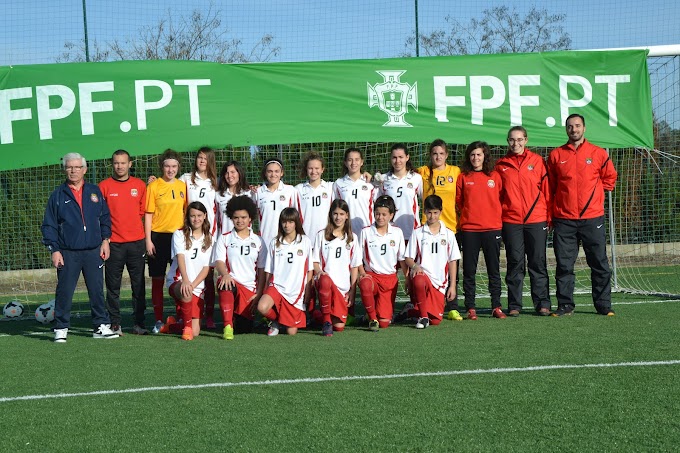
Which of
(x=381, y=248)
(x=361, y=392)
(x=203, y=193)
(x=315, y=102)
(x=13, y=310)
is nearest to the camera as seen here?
(x=361, y=392)

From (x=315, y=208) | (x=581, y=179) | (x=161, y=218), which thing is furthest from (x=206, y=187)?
(x=581, y=179)

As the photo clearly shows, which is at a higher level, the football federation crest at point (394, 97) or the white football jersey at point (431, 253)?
the football federation crest at point (394, 97)

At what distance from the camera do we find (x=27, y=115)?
8.66 meters

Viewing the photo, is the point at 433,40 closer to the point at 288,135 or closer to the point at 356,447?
the point at 288,135

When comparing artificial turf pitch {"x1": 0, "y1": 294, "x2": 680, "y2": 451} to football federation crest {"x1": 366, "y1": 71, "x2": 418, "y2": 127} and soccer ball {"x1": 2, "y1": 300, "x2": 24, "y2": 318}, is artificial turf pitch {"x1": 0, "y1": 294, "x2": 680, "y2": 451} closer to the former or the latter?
soccer ball {"x1": 2, "y1": 300, "x2": 24, "y2": 318}

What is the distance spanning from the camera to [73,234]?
7.06m

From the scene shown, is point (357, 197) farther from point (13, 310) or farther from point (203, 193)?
Answer: point (13, 310)

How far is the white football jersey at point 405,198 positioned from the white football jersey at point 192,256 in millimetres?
1869

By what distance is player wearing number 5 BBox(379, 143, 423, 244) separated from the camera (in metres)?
7.89

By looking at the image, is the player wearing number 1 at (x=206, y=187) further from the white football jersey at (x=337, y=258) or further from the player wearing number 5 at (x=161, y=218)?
the white football jersey at (x=337, y=258)

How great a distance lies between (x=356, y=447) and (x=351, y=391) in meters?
1.07

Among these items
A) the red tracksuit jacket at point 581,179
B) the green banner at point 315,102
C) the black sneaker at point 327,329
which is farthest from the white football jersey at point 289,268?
the red tracksuit jacket at point 581,179

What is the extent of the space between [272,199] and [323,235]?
0.65 metres

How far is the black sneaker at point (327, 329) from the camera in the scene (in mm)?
7047
